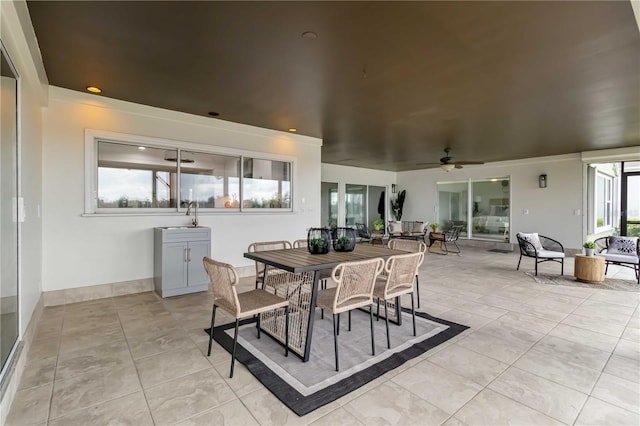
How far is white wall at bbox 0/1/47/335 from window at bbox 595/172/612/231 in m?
11.1

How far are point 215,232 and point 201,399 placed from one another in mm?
3338

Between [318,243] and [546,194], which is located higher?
[546,194]

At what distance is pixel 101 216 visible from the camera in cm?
414

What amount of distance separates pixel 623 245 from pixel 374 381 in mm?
6342

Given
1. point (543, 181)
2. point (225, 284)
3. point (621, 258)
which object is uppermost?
point (543, 181)

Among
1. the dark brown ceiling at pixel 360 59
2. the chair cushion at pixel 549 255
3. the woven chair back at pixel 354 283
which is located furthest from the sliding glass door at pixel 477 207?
the woven chair back at pixel 354 283

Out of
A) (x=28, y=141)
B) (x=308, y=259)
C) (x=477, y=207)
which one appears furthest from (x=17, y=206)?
(x=477, y=207)

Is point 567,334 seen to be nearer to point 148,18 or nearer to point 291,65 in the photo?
point 291,65

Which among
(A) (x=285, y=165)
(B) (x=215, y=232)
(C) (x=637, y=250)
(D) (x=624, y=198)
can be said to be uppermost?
(A) (x=285, y=165)

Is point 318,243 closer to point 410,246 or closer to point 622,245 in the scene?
point 410,246

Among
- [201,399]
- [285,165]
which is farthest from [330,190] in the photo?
[201,399]

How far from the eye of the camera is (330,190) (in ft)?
34.8

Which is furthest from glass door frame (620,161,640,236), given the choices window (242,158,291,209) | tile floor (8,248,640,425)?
window (242,158,291,209)

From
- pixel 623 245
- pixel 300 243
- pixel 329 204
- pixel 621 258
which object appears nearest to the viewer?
pixel 300 243
